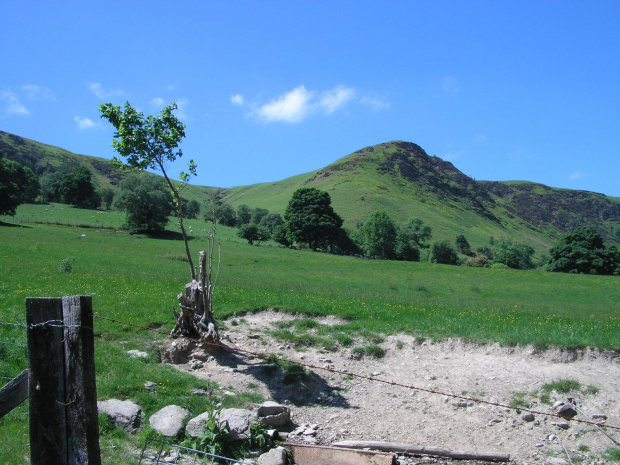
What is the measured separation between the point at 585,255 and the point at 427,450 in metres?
70.0

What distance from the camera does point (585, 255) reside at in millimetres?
68812

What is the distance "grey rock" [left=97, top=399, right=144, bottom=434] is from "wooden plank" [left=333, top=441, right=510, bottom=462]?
4597mm

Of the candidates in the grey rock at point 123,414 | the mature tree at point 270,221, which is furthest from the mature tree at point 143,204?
the grey rock at point 123,414

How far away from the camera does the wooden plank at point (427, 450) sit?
1082 cm

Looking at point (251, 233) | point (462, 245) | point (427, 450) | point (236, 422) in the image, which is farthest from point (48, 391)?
point (462, 245)

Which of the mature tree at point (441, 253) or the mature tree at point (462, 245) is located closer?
the mature tree at point (441, 253)

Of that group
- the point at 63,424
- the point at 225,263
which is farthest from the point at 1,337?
the point at 225,263

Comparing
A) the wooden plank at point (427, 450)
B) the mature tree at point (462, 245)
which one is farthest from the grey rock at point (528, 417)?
the mature tree at point (462, 245)

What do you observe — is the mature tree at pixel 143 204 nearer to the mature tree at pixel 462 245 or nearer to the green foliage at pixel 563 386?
the green foliage at pixel 563 386

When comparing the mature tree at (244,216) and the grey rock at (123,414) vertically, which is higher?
the mature tree at (244,216)

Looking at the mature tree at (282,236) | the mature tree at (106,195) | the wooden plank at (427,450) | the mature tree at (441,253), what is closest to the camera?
the wooden plank at (427,450)

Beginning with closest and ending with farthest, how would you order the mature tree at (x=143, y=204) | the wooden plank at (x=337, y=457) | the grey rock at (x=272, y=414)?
the wooden plank at (x=337, y=457)
the grey rock at (x=272, y=414)
the mature tree at (x=143, y=204)

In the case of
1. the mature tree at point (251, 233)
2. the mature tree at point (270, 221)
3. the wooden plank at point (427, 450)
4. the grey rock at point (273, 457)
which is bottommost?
the wooden plank at point (427, 450)

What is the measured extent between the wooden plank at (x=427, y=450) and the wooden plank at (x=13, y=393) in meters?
7.71
